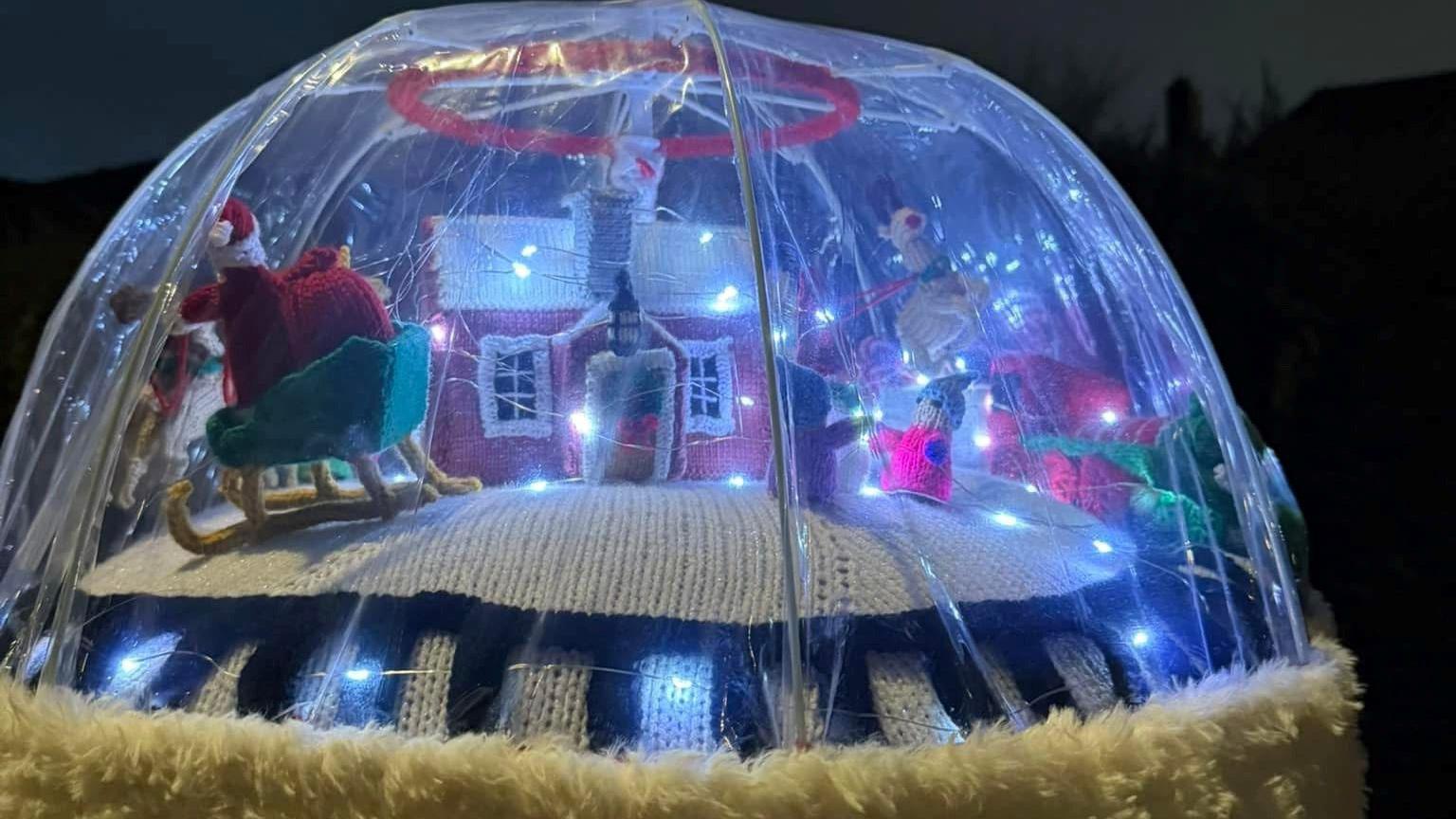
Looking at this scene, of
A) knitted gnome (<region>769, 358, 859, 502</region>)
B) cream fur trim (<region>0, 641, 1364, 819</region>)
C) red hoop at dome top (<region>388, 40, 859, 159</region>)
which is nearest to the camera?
cream fur trim (<region>0, 641, 1364, 819</region>)

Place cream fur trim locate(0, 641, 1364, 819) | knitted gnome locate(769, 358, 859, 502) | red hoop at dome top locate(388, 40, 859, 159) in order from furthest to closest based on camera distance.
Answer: red hoop at dome top locate(388, 40, 859, 159) → knitted gnome locate(769, 358, 859, 502) → cream fur trim locate(0, 641, 1364, 819)

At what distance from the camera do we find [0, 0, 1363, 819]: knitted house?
49cm

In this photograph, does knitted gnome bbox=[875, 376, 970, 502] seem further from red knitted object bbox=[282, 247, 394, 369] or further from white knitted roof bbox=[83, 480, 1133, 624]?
red knitted object bbox=[282, 247, 394, 369]

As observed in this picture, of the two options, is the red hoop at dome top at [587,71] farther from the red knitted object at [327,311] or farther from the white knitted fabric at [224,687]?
the white knitted fabric at [224,687]

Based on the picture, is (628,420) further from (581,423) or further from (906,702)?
(906,702)

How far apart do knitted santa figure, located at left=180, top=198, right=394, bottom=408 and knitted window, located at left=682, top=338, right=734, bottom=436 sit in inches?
6.6

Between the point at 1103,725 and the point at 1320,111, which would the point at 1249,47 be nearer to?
the point at 1320,111

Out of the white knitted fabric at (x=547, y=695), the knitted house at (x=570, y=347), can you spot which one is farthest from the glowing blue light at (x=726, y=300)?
the white knitted fabric at (x=547, y=695)

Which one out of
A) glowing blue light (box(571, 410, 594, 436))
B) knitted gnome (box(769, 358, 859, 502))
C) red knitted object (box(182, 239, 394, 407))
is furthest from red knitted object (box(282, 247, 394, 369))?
knitted gnome (box(769, 358, 859, 502))

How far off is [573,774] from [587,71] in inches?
17.4

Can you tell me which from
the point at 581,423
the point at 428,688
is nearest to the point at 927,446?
the point at 581,423

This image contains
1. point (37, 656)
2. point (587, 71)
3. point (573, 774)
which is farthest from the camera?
point (587, 71)

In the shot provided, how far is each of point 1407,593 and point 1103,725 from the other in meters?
0.77

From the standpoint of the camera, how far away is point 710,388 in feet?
1.92
